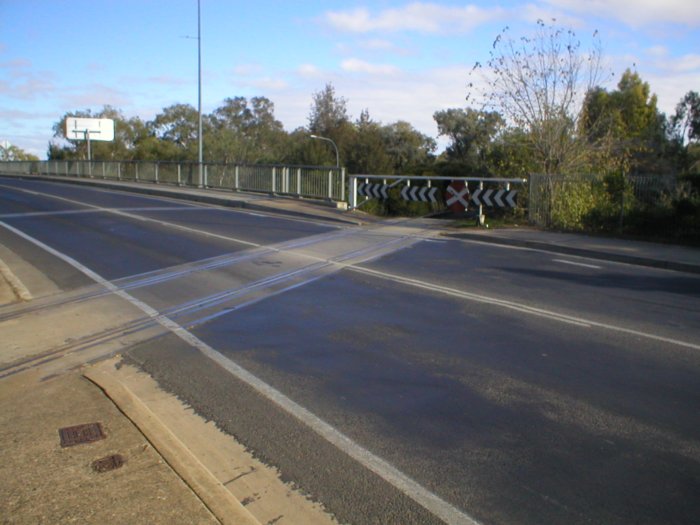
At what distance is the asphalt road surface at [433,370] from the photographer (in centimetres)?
425

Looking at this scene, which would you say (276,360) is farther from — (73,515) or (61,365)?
(73,515)

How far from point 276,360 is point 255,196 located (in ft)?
79.7

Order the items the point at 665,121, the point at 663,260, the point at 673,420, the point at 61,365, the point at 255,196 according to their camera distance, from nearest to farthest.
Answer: the point at 673,420
the point at 61,365
the point at 663,260
the point at 255,196
the point at 665,121

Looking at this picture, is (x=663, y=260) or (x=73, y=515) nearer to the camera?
(x=73, y=515)

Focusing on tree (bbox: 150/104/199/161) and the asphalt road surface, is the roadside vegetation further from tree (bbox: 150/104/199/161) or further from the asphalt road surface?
tree (bbox: 150/104/199/161)

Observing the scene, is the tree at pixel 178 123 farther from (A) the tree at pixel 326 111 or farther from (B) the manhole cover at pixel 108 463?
(B) the manhole cover at pixel 108 463

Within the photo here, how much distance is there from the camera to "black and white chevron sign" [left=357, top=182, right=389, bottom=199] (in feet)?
80.4

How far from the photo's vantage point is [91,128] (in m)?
83.0

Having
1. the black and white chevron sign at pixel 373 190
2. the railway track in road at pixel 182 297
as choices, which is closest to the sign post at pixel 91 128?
the black and white chevron sign at pixel 373 190

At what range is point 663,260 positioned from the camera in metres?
14.2

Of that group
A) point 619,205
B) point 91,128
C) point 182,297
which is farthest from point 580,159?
point 91,128

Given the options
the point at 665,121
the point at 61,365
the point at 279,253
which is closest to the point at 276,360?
the point at 61,365

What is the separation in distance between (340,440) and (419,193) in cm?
1915

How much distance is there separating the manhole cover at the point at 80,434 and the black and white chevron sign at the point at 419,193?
62.9 feet
